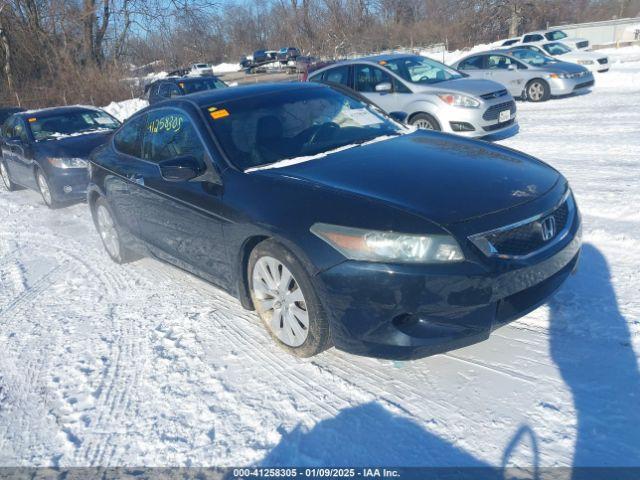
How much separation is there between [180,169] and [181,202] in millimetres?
385

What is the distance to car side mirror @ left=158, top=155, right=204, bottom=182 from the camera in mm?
3762

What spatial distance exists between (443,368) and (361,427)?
2.23 feet

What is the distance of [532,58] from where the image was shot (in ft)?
47.8

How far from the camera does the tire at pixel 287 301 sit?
315 centimetres

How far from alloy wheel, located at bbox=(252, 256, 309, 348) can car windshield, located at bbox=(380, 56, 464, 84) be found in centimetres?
704

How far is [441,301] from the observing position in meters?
2.79

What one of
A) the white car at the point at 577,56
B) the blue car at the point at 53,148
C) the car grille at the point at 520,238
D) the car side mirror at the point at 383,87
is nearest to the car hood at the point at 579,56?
the white car at the point at 577,56

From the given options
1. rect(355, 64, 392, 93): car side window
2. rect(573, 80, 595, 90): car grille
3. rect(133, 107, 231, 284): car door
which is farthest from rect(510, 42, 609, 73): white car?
rect(133, 107, 231, 284): car door

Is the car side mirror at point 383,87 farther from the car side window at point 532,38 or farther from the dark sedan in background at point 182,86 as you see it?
the car side window at point 532,38

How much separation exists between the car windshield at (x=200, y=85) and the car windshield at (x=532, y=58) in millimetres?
8135

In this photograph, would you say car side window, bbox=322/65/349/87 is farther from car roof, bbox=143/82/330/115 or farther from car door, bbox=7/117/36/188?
car roof, bbox=143/82/330/115

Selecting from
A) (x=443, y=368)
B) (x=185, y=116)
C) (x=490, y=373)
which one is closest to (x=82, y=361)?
(x=185, y=116)

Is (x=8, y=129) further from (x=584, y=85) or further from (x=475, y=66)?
(x=584, y=85)

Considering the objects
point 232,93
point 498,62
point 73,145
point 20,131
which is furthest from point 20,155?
point 498,62
